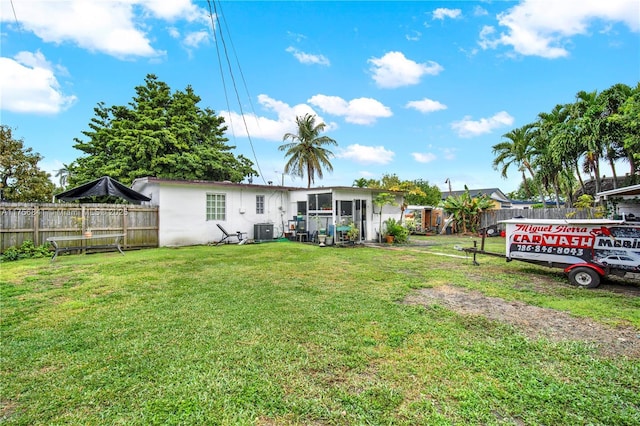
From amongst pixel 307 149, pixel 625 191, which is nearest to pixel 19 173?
pixel 307 149

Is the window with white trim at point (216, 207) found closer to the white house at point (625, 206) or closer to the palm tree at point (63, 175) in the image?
the palm tree at point (63, 175)

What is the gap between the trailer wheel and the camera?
5.74m

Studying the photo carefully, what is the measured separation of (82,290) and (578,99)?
72.3ft

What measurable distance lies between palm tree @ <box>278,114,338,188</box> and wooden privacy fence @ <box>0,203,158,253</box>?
573 inches

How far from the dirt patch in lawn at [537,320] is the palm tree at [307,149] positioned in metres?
20.6

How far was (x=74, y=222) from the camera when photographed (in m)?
10.3

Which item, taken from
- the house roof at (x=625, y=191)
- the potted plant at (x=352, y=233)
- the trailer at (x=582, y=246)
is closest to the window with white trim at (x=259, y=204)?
the potted plant at (x=352, y=233)

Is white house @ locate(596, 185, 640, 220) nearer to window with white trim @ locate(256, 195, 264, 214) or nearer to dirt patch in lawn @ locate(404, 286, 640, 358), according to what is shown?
dirt patch in lawn @ locate(404, 286, 640, 358)

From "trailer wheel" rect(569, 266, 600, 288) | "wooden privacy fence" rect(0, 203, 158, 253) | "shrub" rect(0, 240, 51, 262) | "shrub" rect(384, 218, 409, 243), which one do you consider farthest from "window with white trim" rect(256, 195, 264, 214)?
"trailer wheel" rect(569, 266, 600, 288)

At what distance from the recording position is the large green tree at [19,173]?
16.8 meters

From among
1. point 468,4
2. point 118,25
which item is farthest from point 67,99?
point 468,4

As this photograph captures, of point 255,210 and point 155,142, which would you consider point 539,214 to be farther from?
point 155,142

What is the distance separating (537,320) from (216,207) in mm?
12115

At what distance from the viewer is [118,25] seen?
9070 mm
